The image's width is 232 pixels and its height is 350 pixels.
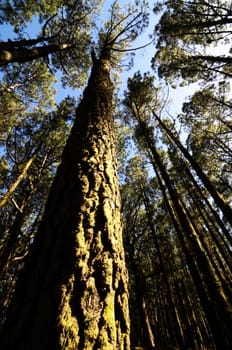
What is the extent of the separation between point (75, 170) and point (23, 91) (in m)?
14.5

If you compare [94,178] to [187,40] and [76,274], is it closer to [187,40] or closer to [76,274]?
[76,274]

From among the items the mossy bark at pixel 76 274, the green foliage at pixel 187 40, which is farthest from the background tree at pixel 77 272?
the green foliage at pixel 187 40

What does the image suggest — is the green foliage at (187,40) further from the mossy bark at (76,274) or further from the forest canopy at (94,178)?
the mossy bark at (76,274)

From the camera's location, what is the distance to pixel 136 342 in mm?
22453

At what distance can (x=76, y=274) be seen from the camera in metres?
1.04

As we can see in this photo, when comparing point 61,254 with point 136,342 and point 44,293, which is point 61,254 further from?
point 136,342

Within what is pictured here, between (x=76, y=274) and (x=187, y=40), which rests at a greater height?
(x=187, y=40)

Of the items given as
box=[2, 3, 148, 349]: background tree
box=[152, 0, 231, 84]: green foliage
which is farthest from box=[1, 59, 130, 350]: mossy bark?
box=[152, 0, 231, 84]: green foliage

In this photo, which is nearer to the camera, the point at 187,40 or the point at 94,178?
the point at 94,178

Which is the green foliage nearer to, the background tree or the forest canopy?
the forest canopy

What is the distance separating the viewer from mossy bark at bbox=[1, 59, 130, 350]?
2.89 feet

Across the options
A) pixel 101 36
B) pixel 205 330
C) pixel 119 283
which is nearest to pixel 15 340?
pixel 119 283

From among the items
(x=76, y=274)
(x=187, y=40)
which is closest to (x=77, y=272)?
(x=76, y=274)

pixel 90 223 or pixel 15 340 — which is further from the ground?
pixel 90 223
